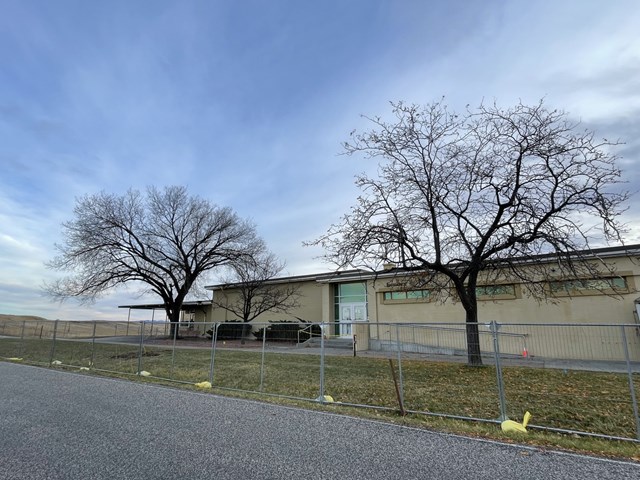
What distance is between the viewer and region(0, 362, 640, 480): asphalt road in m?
Result: 4.13

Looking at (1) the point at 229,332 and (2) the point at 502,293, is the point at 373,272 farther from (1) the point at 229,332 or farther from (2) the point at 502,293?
(2) the point at 502,293

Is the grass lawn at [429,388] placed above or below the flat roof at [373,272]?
below

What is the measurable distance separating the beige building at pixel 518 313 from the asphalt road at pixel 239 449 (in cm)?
360

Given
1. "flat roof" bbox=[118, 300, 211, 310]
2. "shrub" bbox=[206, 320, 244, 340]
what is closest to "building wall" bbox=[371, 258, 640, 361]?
"shrub" bbox=[206, 320, 244, 340]

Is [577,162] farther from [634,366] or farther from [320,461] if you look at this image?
[320,461]

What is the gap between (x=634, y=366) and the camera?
13555 mm

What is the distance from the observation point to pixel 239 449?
15.9 ft

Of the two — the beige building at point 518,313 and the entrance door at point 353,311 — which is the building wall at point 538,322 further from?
the entrance door at point 353,311

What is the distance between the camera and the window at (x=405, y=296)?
2234cm

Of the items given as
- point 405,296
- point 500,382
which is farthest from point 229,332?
point 405,296

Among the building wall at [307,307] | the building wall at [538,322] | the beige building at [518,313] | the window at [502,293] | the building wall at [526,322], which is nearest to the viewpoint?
the building wall at [526,322]

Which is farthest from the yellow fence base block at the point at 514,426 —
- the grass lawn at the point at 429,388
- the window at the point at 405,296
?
the window at the point at 405,296

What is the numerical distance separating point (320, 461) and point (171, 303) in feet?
99.7

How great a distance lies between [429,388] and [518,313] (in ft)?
42.8
